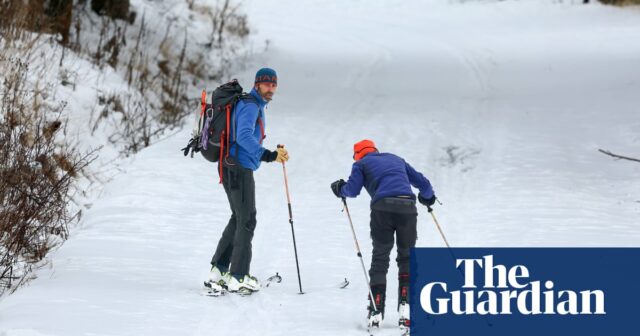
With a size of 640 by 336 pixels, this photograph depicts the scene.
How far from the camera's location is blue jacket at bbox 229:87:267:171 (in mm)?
7270

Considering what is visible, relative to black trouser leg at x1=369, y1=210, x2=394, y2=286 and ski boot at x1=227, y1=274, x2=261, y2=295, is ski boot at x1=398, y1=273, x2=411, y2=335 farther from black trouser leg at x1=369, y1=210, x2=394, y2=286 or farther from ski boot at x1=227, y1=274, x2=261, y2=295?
ski boot at x1=227, y1=274, x2=261, y2=295

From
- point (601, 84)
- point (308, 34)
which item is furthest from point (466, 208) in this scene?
point (308, 34)

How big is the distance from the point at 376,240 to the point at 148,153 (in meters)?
7.09

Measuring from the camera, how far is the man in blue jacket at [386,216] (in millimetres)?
6852

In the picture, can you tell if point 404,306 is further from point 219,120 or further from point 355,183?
point 219,120

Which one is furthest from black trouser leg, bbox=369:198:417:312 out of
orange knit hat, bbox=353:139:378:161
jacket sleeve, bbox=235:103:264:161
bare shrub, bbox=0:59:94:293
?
bare shrub, bbox=0:59:94:293

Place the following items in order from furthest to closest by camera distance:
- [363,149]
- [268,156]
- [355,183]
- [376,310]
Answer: [268,156], [363,149], [355,183], [376,310]

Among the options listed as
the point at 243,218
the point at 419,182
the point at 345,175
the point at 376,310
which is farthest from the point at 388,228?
the point at 345,175

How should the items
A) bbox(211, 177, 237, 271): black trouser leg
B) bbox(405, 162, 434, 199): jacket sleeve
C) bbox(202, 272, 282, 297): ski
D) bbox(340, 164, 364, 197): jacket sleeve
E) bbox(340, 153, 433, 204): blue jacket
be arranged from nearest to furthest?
bbox(340, 153, 433, 204): blue jacket < bbox(340, 164, 364, 197): jacket sleeve < bbox(405, 162, 434, 199): jacket sleeve < bbox(202, 272, 282, 297): ski < bbox(211, 177, 237, 271): black trouser leg

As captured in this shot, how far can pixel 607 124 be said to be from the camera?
15.9 meters

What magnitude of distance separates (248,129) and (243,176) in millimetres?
474

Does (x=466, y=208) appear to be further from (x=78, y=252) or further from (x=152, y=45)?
(x=152, y=45)

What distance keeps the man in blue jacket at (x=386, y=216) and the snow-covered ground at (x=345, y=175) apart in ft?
1.28

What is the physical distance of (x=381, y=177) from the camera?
697cm
